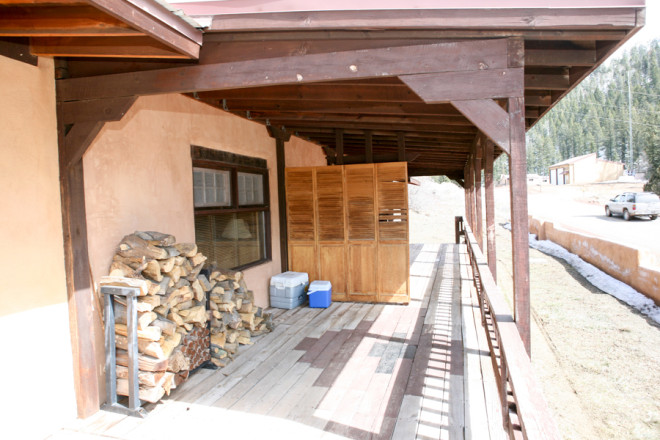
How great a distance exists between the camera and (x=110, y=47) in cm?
233

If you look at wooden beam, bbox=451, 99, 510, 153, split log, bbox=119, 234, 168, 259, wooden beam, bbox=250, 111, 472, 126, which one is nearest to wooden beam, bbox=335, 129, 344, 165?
wooden beam, bbox=250, 111, 472, 126

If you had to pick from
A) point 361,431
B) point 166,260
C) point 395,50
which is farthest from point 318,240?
point 395,50

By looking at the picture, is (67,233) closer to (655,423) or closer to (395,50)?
(395,50)

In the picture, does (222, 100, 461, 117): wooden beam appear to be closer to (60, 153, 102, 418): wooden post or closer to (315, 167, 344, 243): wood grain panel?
(315, 167, 344, 243): wood grain panel

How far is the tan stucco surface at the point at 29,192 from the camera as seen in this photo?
2428 mm

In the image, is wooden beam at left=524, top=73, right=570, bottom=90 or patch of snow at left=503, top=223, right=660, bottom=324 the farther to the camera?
patch of snow at left=503, top=223, right=660, bottom=324

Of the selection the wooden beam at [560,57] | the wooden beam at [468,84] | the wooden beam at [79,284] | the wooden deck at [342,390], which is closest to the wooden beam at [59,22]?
the wooden beam at [79,284]

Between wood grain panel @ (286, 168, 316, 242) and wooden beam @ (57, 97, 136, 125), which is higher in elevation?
wooden beam @ (57, 97, 136, 125)

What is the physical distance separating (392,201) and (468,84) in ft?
11.3

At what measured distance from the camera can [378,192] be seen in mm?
5758

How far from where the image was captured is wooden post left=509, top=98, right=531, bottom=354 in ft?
7.30

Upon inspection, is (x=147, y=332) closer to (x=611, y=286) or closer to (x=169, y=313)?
(x=169, y=313)

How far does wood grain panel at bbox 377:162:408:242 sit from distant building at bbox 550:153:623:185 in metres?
53.6

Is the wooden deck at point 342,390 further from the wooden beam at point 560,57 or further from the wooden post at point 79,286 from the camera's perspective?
the wooden beam at point 560,57
